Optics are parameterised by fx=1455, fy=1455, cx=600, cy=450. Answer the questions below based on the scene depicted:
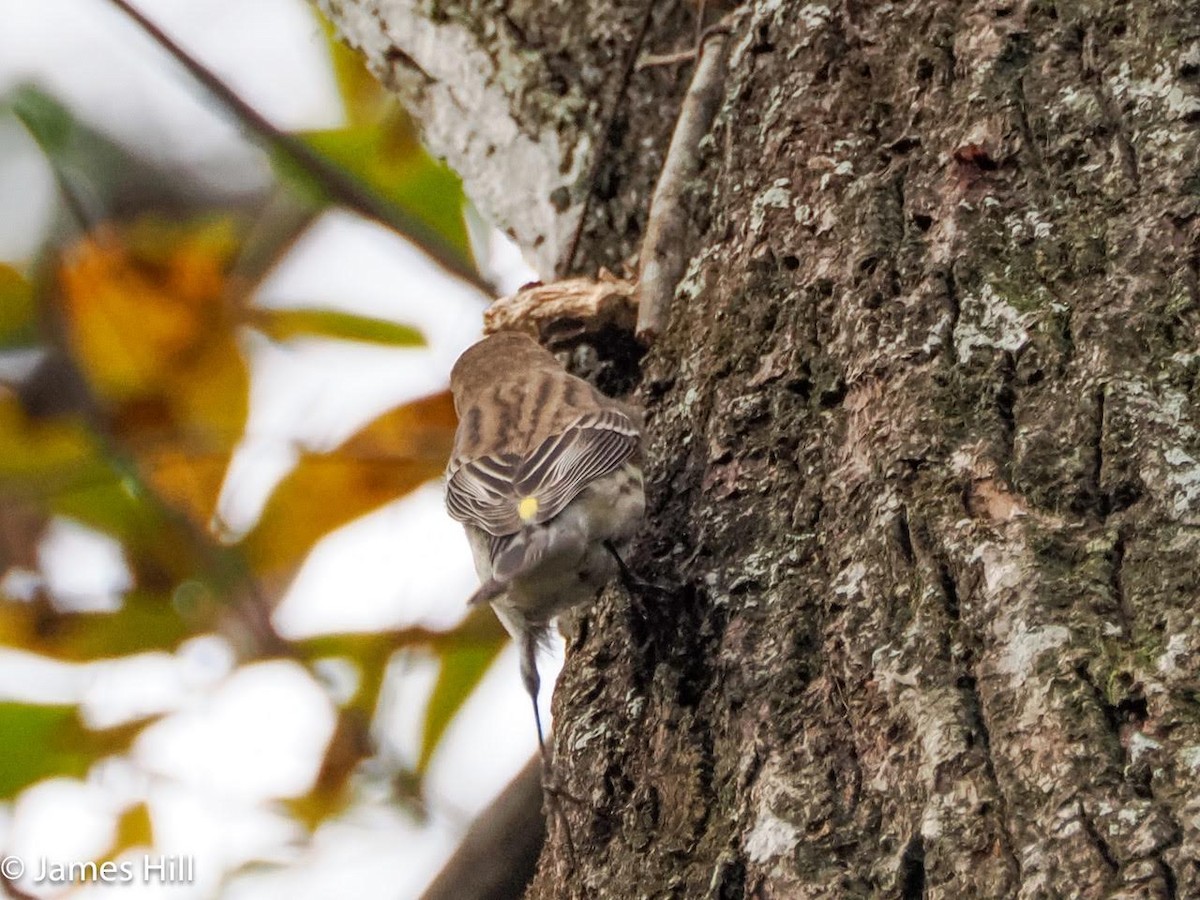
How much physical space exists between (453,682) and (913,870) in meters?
2.91

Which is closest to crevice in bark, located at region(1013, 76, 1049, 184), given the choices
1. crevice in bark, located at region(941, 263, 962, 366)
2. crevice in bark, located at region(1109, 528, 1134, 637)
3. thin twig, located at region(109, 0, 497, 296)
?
crevice in bark, located at region(941, 263, 962, 366)

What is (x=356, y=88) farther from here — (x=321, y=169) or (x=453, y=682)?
(x=453, y=682)

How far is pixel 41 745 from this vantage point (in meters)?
4.89

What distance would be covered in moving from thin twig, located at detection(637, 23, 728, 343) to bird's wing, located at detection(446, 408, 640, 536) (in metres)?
0.35

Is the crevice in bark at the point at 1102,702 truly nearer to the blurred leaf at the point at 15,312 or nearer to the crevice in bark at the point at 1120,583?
the crevice in bark at the point at 1120,583

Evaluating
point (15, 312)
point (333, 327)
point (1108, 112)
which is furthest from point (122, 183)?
point (1108, 112)

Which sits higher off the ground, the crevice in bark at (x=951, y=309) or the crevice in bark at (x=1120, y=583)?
the crevice in bark at (x=951, y=309)

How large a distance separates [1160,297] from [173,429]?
12.7 feet

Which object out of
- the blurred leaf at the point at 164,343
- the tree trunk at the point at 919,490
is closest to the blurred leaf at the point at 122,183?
the blurred leaf at the point at 164,343

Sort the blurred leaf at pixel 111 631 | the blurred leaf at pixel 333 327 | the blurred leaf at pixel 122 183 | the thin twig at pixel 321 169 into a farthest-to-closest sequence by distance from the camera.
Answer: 1. the blurred leaf at pixel 122 183
2. the blurred leaf at pixel 333 327
3. the thin twig at pixel 321 169
4. the blurred leaf at pixel 111 631

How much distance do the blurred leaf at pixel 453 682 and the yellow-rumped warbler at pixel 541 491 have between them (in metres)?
0.84

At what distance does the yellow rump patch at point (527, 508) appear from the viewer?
149 inches

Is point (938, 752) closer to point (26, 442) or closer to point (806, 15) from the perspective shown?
point (806, 15)

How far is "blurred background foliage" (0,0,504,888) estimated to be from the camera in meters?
4.88
